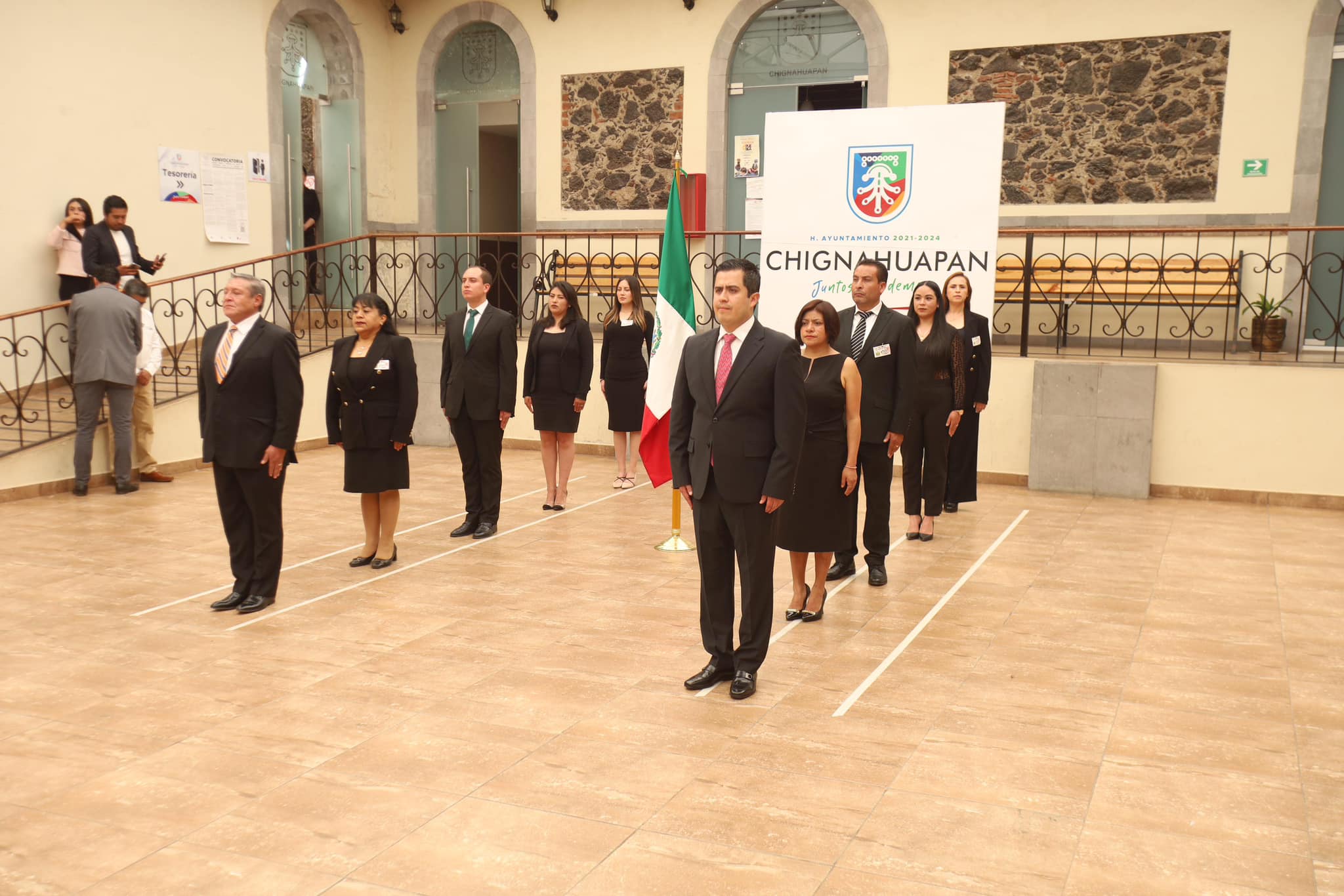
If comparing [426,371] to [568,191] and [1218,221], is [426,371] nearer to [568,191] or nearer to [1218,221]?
[568,191]

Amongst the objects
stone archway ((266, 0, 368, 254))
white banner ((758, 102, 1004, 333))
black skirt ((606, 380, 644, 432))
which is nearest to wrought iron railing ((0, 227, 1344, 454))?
stone archway ((266, 0, 368, 254))

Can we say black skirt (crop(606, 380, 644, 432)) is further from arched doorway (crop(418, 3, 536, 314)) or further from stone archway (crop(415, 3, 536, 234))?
stone archway (crop(415, 3, 536, 234))

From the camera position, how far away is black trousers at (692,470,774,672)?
4.09 m

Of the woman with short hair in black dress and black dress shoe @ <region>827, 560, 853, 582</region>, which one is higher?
the woman with short hair in black dress

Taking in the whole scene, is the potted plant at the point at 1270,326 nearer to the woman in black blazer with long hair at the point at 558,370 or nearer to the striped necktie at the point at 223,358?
the woman in black blazer with long hair at the point at 558,370

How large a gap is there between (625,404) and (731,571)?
437 centimetres

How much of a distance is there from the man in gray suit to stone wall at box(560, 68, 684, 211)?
5.57 metres

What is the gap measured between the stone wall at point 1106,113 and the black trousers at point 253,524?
7930mm

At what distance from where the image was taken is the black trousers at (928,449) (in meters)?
6.67

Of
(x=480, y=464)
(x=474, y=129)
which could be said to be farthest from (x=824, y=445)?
(x=474, y=129)

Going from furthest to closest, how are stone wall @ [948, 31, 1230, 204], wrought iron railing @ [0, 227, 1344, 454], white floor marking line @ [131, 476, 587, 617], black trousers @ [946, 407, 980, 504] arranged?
stone wall @ [948, 31, 1230, 204], wrought iron railing @ [0, 227, 1344, 454], black trousers @ [946, 407, 980, 504], white floor marking line @ [131, 476, 587, 617]

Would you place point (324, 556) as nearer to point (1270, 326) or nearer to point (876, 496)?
point (876, 496)

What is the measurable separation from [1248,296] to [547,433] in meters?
6.47

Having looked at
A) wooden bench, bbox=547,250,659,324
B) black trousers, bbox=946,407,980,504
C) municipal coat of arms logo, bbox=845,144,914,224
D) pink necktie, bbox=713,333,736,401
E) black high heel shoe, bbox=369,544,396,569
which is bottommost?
black high heel shoe, bbox=369,544,396,569
